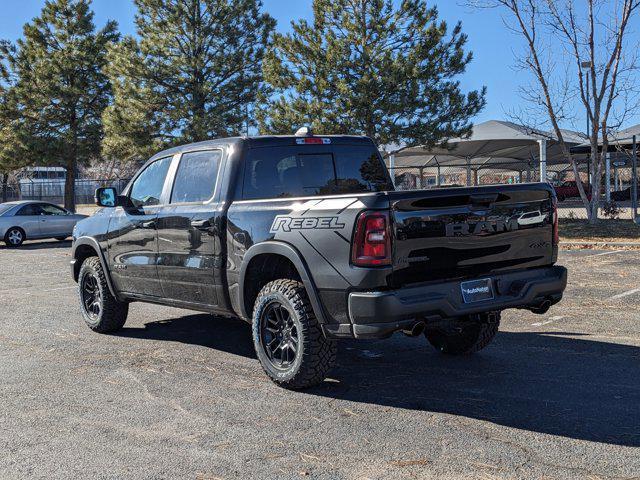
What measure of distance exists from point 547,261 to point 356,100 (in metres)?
15.2

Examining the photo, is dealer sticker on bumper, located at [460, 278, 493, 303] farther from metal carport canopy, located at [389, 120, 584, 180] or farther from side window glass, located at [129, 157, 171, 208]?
metal carport canopy, located at [389, 120, 584, 180]

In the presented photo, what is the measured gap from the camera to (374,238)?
181 inches

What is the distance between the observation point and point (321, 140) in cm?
633

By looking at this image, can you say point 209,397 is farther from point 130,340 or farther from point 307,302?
point 130,340

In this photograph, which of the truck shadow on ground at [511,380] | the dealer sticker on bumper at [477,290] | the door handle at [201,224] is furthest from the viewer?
the door handle at [201,224]

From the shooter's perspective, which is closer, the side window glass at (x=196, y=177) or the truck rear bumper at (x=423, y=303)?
the truck rear bumper at (x=423, y=303)

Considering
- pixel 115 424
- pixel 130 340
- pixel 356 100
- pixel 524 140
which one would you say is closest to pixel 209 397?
pixel 115 424

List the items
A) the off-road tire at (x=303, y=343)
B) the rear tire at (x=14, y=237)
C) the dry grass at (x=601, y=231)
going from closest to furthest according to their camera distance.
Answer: the off-road tire at (x=303, y=343) → the dry grass at (x=601, y=231) → the rear tire at (x=14, y=237)

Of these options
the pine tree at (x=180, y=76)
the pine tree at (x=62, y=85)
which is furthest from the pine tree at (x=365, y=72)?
the pine tree at (x=62, y=85)

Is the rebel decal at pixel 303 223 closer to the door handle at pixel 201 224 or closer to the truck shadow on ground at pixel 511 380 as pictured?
the door handle at pixel 201 224

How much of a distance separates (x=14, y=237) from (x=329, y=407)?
62.6 feet

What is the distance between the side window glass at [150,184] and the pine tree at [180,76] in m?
17.7

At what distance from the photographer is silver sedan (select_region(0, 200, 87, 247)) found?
70.3ft

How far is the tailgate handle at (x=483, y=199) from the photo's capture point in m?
4.96
